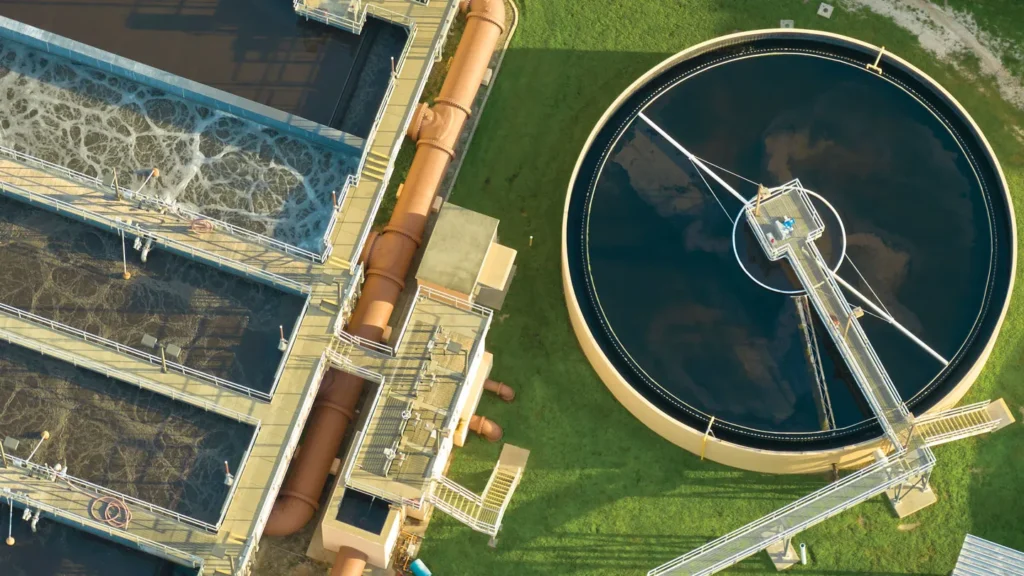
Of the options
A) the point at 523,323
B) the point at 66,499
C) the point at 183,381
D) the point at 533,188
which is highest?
the point at 533,188

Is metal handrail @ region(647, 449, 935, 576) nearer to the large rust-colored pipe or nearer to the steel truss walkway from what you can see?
the steel truss walkway

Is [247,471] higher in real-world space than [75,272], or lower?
lower

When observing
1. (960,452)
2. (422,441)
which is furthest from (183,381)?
(960,452)

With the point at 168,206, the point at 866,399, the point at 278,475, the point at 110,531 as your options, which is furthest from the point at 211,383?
the point at 866,399

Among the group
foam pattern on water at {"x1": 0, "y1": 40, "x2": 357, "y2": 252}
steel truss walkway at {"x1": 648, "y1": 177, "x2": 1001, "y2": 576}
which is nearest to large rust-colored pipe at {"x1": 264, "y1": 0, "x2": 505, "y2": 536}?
foam pattern on water at {"x1": 0, "y1": 40, "x2": 357, "y2": 252}

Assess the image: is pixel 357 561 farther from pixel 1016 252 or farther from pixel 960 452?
pixel 1016 252

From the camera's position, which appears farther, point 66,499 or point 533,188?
point 533,188
